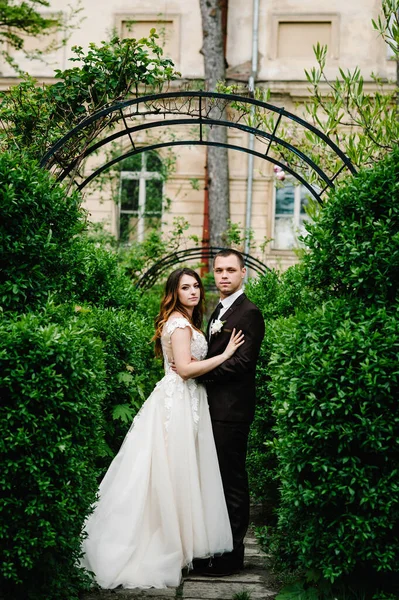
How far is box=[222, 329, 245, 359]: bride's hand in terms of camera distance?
514 centimetres

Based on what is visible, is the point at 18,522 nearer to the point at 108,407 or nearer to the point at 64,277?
the point at 64,277

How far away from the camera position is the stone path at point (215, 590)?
459 centimetres

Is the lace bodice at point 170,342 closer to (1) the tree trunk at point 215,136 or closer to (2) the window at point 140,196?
(1) the tree trunk at point 215,136

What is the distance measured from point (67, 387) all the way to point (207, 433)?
1592mm

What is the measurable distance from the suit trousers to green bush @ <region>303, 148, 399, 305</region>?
4.04 ft

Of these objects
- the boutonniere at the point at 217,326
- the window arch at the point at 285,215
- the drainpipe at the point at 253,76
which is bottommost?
the boutonniere at the point at 217,326

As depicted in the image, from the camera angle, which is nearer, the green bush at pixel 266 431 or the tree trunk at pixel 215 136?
the green bush at pixel 266 431

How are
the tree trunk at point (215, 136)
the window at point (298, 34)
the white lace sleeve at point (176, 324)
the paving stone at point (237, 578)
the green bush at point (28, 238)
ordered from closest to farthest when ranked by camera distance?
the green bush at point (28, 238) → the paving stone at point (237, 578) → the white lace sleeve at point (176, 324) → the tree trunk at point (215, 136) → the window at point (298, 34)

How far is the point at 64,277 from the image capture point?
4852mm

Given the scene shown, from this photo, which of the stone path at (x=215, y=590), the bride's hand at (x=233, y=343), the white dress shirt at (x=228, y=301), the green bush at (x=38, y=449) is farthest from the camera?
the white dress shirt at (x=228, y=301)

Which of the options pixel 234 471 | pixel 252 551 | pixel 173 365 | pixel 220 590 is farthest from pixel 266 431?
pixel 220 590

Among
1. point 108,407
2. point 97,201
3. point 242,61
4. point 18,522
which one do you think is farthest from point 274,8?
point 18,522

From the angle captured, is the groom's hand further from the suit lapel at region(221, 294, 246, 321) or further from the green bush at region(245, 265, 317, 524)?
the green bush at region(245, 265, 317, 524)

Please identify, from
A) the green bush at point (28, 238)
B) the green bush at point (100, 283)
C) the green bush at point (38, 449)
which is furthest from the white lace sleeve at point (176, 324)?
the green bush at point (100, 283)
